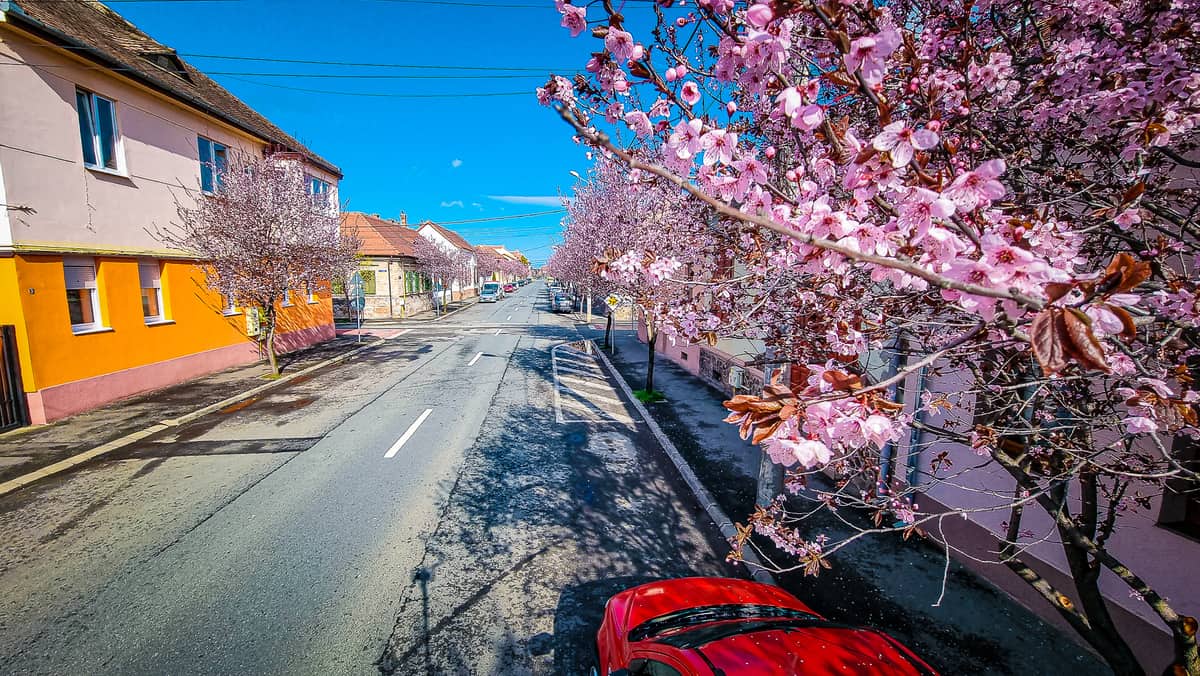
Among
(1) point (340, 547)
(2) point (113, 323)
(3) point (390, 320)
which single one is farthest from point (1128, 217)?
(3) point (390, 320)

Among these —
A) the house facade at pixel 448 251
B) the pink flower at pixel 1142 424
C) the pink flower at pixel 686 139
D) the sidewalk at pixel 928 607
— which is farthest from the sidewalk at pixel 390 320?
the pink flower at pixel 1142 424

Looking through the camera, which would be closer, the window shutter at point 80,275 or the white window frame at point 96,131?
the window shutter at point 80,275

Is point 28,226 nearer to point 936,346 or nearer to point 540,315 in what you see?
point 936,346

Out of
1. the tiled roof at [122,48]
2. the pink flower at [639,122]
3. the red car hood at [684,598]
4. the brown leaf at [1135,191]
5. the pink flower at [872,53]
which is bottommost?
the red car hood at [684,598]

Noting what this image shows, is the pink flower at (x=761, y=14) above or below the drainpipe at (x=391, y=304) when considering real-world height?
above

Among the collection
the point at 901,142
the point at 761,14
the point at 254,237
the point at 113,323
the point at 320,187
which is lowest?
the point at 113,323

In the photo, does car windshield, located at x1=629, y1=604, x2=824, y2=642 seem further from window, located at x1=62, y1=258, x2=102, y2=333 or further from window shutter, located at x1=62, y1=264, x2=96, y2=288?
window shutter, located at x1=62, y1=264, x2=96, y2=288

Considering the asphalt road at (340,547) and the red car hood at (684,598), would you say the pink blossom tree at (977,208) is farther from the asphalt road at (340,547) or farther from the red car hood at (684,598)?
the asphalt road at (340,547)

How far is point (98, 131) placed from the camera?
11297 millimetres

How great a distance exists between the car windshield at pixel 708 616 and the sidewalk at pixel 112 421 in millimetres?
10350

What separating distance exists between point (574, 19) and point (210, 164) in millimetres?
17129

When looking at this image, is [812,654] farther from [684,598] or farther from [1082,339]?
[1082,339]

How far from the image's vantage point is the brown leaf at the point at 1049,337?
4.03ft

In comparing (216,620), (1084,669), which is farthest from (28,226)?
(1084,669)
